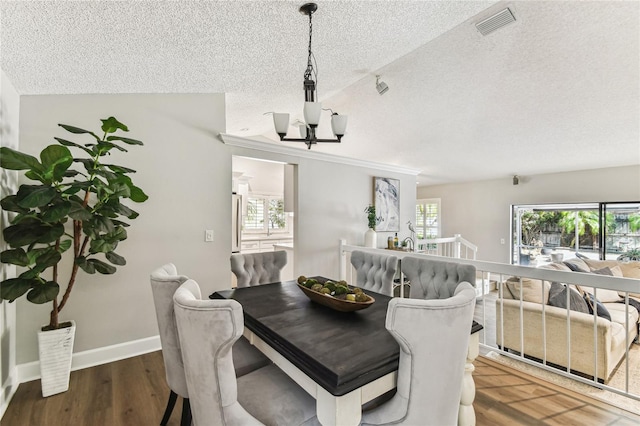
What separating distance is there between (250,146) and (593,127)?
184 inches

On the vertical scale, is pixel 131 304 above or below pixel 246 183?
below

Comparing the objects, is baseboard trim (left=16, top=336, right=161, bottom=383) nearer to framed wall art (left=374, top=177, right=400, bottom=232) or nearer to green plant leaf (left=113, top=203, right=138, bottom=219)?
green plant leaf (left=113, top=203, right=138, bottom=219)

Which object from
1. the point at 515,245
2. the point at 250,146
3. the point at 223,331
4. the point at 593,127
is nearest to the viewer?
the point at 223,331

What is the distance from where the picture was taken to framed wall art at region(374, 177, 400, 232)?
5.04 m

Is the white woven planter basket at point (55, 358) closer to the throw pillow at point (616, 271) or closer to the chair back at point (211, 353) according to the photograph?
the chair back at point (211, 353)

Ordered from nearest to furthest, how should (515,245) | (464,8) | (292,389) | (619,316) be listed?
(292,389), (464,8), (619,316), (515,245)

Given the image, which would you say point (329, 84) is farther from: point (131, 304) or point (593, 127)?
point (593, 127)

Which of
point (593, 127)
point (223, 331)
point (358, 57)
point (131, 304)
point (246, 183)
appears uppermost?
point (358, 57)

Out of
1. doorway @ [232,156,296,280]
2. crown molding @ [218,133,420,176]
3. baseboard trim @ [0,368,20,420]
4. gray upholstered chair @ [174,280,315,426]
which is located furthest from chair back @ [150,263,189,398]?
doorway @ [232,156,296,280]

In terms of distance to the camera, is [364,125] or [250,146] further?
[364,125]

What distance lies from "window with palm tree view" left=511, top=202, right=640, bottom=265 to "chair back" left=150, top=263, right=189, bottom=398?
7188mm

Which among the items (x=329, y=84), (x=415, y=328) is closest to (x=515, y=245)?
(x=329, y=84)

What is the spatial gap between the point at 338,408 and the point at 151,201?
9.02 feet

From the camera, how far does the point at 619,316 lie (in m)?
3.23
